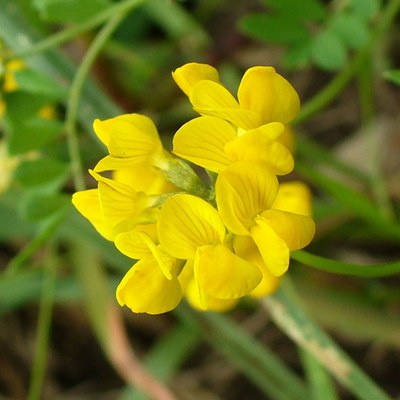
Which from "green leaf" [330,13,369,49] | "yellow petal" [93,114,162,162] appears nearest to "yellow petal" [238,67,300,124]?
"yellow petal" [93,114,162,162]

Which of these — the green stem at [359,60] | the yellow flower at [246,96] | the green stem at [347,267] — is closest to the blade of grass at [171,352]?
the green stem at [359,60]

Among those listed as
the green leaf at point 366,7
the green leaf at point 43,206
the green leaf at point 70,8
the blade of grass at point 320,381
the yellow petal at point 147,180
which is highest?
the green leaf at point 70,8

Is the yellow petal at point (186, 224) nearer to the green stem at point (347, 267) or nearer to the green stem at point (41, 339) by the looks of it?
the green stem at point (347, 267)

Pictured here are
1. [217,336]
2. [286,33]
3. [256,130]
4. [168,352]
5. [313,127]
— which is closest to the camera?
[256,130]

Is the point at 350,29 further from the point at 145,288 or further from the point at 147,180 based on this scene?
the point at 145,288

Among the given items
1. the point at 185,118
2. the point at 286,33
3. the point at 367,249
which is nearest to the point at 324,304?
the point at 367,249

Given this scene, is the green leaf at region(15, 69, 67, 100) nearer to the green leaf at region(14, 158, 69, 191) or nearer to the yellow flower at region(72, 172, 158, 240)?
the green leaf at region(14, 158, 69, 191)

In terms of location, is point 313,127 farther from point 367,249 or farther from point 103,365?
point 103,365

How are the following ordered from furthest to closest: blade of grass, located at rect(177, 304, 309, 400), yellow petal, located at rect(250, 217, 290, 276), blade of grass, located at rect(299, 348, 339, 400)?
blade of grass, located at rect(177, 304, 309, 400), blade of grass, located at rect(299, 348, 339, 400), yellow petal, located at rect(250, 217, 290, 276)
